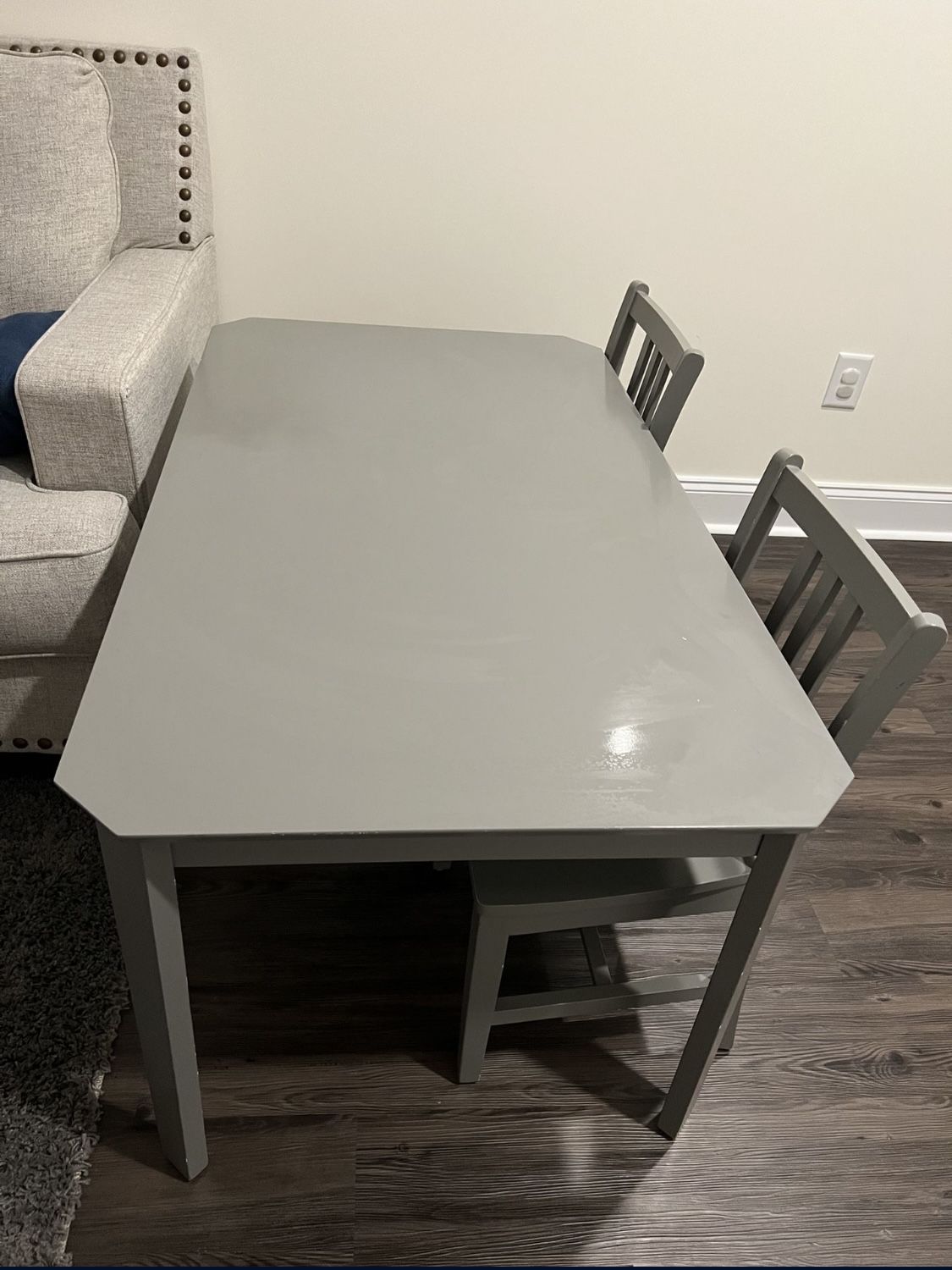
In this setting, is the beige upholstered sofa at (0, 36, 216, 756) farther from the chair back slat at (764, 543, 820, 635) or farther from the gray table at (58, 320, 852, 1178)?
the chair back slat at (764, 543, 820, 635)

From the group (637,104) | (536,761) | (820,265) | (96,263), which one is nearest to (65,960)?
(536,761)

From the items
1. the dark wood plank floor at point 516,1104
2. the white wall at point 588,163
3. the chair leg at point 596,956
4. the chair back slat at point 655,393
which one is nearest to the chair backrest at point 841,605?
the chair back slat at point 655,393

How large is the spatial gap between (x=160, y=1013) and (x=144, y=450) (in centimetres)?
89

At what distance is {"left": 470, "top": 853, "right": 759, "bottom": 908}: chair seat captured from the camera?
1.11 meters

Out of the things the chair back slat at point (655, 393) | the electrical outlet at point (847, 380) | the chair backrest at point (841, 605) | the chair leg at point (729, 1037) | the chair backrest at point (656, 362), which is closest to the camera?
the chair backrest at point (841, 605)

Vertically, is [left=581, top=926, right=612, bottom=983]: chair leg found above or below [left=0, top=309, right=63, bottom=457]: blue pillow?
below

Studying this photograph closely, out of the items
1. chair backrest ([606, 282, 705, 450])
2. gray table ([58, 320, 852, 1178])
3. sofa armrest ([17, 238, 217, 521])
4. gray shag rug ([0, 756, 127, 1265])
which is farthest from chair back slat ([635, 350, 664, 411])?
gray shag rug ([0, 756, 127, 1265])

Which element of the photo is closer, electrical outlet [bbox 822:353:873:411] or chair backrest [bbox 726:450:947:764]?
chair backrest [bbox 726:450:947:764]

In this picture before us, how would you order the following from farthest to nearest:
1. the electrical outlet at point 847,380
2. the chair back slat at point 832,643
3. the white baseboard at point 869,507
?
the white baseboard at point 869,507 < the electrical outlet at point 847,380 < the chair back slat at point 832,643

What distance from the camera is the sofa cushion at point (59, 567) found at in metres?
1.37

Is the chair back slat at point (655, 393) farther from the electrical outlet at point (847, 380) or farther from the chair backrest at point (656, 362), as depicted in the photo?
the electrical outlet at point (847, 380)

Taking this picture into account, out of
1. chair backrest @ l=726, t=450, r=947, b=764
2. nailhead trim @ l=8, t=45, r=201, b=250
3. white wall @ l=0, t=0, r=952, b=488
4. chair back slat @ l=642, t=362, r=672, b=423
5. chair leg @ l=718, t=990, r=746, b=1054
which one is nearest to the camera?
chair backrest @ l=726, t=450, r=947, b=764

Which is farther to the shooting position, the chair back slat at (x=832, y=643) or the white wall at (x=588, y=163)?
the white wall at (x=588, y=163)

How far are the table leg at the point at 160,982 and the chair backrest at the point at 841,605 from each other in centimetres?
70
